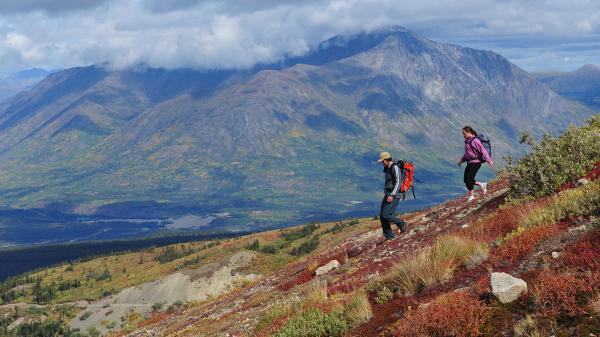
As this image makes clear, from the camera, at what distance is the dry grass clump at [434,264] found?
40.5 ft

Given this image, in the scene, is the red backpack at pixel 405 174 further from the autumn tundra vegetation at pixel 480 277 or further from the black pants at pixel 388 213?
the autumn tundra vegetation at pixel 480 277

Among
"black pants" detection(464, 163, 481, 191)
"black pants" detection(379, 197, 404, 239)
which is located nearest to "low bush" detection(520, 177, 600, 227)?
"black pants" detection(379, 197, 404, 239)

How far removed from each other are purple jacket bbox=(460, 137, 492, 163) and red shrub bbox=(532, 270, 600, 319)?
15.3m

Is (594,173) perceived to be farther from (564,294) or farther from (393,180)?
(564,294)

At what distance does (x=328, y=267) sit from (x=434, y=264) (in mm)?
12172

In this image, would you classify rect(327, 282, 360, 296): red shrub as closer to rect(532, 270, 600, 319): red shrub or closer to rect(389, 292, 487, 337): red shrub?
rect(389, 292, 487, 337): red shrub

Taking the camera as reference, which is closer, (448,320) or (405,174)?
(448,320)

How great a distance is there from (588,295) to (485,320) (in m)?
1.65

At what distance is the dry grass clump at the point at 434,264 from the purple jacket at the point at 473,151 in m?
11.3

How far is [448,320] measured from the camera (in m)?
9.12

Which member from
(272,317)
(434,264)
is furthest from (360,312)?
(272,317)

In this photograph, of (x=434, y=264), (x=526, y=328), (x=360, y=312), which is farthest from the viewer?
(x=434, y=264)

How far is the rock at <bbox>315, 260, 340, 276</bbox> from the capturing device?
23.7 m

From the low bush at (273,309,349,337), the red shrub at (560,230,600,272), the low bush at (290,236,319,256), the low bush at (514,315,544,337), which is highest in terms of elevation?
the red shrub at (560,230,600,272)
